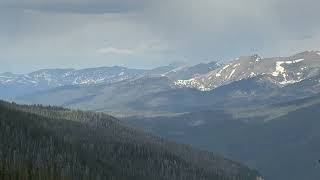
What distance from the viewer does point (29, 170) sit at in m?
51.1

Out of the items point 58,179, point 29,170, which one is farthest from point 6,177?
point 58,179

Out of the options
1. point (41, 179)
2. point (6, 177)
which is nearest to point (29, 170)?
point (41, 179)

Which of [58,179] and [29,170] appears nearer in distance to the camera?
[29,170]

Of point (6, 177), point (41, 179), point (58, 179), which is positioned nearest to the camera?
point (6, 177)

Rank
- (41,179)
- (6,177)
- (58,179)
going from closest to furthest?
(6,177)
(41,179)
(58,179)

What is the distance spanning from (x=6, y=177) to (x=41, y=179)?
6074 mm

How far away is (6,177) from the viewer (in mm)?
45156

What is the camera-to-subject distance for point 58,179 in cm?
5478

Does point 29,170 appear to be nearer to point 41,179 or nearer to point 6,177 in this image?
point 41,179

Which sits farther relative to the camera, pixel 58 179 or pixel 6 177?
pixel 58 179

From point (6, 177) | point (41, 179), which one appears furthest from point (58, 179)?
point (6, 177)

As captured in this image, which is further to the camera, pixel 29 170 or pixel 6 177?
pixel 29 170

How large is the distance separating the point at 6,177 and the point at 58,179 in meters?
10.0

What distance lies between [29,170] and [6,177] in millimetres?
5928
